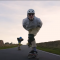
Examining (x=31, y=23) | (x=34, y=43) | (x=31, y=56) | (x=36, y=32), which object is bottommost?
(x=31, y=56)

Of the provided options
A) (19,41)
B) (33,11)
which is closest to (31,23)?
(33,11)

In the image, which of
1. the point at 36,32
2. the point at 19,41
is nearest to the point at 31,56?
the point at 36,32

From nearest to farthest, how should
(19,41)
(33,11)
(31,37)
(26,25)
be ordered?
(31,37), (33,11), (26,25), (19,41)

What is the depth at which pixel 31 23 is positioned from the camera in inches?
190

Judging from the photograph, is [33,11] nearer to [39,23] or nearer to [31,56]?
[39,23]

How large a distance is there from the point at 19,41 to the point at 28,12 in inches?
297

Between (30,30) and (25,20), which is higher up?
(25,20)

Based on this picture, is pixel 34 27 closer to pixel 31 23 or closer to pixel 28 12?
pixel 31 23

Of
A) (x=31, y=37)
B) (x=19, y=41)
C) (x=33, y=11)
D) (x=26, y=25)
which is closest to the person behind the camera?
(x=31, y=37)

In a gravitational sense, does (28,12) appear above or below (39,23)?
above

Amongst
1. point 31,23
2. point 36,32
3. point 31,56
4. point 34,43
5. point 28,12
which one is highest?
point 28,12

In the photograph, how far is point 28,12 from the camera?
4.60m

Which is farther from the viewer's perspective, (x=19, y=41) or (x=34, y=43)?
(x=19, y=41)

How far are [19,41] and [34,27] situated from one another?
723 centimetres
